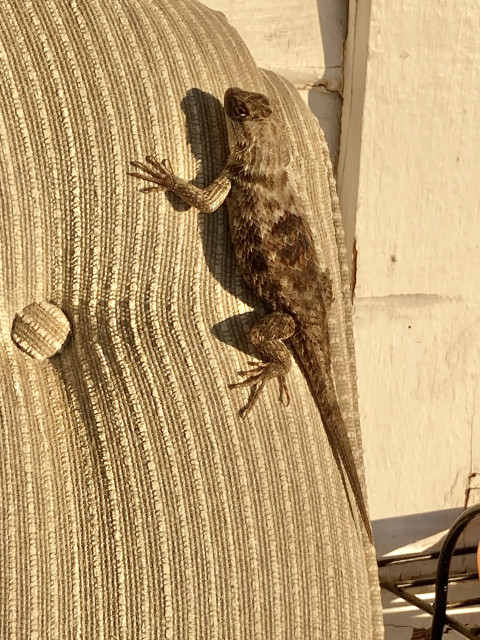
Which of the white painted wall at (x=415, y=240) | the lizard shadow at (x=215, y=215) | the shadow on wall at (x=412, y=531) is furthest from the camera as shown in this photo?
the shadow on wall at (x=412, y=531)

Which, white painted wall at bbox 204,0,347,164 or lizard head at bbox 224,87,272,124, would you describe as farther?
white painted wall at bbox 204,0,347,164

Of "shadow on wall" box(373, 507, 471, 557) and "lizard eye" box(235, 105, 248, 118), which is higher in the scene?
"lizard eye" box(235, 105, 248, 118)

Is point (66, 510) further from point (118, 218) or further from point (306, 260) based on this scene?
point (306, 260)

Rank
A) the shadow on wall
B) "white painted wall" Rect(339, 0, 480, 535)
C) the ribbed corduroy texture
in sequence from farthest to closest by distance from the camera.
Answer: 1. the shadow on wall
2. "white painted wall" Rect(339, 0, 480, 535)
3. the ribbed corduroy texture

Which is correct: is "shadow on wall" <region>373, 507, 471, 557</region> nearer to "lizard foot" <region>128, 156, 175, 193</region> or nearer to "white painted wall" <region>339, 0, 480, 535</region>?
"white painted wall" <region>339, 0, 480, 535</region>

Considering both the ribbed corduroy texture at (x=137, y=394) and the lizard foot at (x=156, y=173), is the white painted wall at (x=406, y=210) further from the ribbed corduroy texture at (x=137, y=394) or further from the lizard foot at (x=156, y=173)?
the lizard foot at (x=156, y=173)

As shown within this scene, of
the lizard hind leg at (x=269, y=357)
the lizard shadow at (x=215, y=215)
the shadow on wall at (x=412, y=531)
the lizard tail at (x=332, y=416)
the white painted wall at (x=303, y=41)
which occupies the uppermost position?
the white painted wall at (x=303, y=41)

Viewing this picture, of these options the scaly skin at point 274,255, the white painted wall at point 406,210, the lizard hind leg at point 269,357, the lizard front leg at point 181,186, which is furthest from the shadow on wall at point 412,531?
the lizard front leg at point 181,186

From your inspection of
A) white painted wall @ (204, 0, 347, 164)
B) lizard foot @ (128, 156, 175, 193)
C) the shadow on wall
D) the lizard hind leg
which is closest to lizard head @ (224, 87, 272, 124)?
lizard foot @ (128, 156, 175, 193)

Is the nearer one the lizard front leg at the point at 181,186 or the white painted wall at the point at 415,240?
the lizard front leg at the point at 181,186
